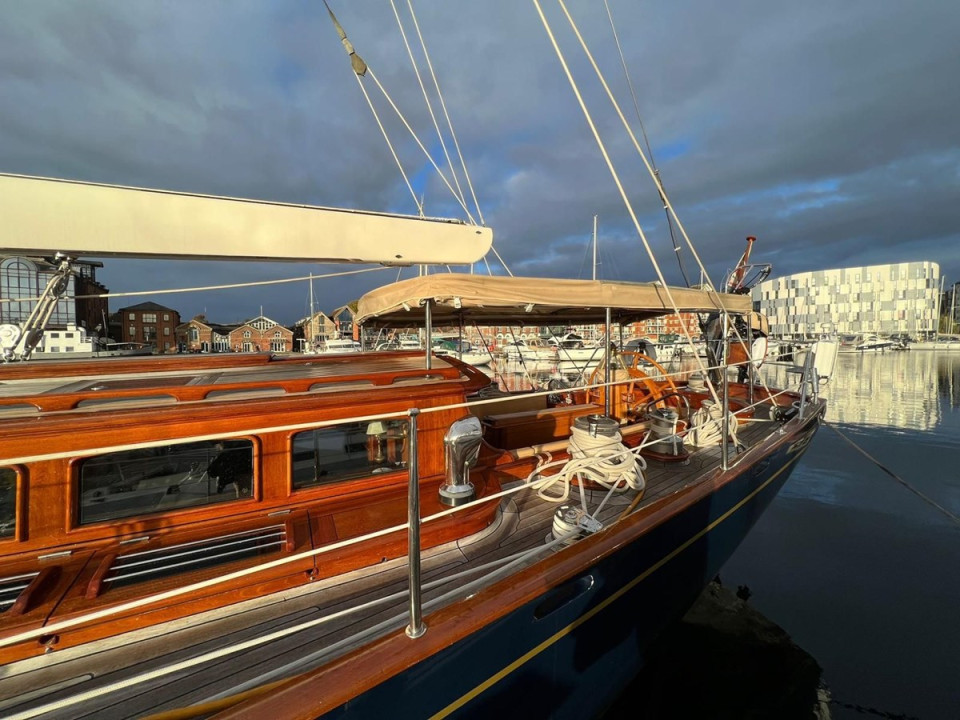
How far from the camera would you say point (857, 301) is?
270 feet

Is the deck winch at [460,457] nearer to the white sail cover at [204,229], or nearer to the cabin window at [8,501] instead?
the white sail cover at [204,229]

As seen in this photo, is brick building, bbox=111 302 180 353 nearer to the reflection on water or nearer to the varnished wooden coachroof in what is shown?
the varnished wooden coachroof

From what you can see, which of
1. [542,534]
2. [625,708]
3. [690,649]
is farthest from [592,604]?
[690,649]

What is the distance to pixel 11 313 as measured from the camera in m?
33.4

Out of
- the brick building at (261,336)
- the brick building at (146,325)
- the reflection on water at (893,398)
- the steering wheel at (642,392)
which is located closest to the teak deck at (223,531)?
the steering wheel at (642,392)

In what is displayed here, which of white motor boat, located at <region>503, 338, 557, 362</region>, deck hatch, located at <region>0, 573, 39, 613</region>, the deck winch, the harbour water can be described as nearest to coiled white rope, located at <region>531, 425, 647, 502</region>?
the deck winch

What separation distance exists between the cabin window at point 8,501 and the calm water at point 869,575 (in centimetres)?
624

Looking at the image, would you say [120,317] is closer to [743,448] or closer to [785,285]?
[743,448]

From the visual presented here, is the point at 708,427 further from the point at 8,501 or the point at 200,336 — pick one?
the point at 200,336

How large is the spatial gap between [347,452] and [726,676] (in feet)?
14.5

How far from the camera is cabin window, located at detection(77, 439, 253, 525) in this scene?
87.4 inches

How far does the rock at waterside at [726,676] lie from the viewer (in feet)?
12.4

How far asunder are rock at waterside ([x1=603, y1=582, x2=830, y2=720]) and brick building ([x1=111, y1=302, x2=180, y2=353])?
61.6 m

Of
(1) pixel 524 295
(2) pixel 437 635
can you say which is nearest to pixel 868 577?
(1) pixel 524 295
